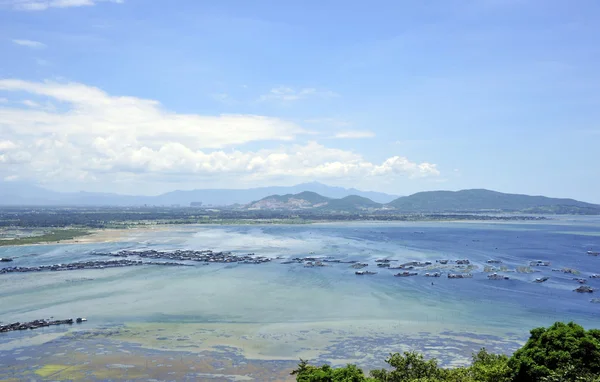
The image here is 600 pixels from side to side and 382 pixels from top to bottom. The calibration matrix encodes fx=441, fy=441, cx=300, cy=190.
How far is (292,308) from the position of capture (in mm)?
37719

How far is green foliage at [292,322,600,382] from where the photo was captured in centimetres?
1603

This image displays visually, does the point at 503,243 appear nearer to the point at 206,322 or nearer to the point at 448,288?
the point at 448,288

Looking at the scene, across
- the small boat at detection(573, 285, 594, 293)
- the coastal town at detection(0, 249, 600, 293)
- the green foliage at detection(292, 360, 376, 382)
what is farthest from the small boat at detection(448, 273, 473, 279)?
the green foliage at detection(292, 360, 376, 382)

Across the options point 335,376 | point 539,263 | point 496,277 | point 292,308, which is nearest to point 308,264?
point 292,308

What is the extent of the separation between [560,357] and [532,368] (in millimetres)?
1158

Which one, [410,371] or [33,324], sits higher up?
[410,371]

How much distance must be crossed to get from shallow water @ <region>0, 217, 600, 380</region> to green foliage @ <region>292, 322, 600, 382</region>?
299 inches

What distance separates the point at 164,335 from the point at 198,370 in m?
7.01

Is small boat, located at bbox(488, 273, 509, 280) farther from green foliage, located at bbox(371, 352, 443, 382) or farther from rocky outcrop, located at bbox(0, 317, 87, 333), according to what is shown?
rocky outcrop, located at bbox(0, 317, 87, 333)

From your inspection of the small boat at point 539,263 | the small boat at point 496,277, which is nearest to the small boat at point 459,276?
the small boat at point 496,277

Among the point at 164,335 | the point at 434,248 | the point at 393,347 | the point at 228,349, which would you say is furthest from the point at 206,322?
the point at 434,248

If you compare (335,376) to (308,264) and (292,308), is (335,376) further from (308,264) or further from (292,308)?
(308,264)

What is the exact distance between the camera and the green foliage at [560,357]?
53.4 feet

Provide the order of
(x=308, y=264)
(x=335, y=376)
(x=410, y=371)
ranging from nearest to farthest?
(x=335, y=376), (x=410, y=371), (x=308, y=264)
